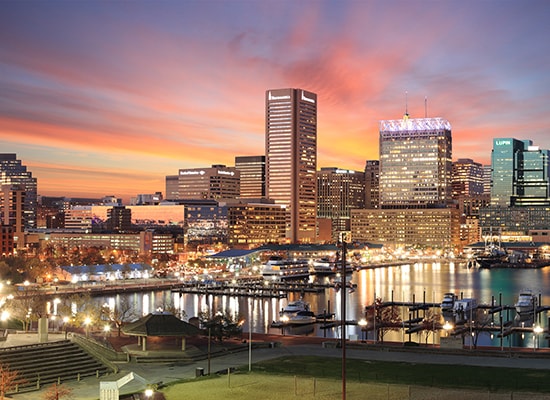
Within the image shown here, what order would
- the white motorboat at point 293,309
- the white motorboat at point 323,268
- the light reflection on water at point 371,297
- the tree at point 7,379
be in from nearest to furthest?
1. the tree at point 7,379
2. the light reflection on water at point 371,297
3. the white motorboat at point 293,309
4. the white motorboat at point 323,268

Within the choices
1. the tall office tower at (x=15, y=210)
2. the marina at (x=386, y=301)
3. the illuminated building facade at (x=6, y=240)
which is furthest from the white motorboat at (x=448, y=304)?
the tall office tower at (x=15, y=210)

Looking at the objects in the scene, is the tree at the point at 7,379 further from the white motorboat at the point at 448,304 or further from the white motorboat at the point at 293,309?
the white motorboat at the point at 448,304

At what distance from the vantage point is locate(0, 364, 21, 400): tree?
3097cm

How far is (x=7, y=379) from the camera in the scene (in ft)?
104

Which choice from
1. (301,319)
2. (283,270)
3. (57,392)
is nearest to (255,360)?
(57,392)

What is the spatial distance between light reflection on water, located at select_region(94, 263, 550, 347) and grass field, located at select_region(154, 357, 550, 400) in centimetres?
2018

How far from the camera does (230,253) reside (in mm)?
172375

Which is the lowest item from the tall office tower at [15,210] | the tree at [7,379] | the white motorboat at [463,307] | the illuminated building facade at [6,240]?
the white motorboat at [463,307]

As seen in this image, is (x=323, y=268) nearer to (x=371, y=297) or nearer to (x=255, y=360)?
(x=371, y=297)

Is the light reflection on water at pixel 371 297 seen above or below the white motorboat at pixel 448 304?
below

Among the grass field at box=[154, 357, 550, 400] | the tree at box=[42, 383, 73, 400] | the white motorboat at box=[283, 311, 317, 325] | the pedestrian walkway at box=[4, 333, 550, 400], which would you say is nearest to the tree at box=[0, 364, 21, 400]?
the pedestrian walkway at box=[4, 333, 550, 400]

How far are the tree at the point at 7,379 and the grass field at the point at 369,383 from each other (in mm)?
7089

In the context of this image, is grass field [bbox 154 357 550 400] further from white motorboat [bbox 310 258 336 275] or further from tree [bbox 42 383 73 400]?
white motorboat [bbox 310 258 336 275]

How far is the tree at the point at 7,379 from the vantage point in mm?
30966
